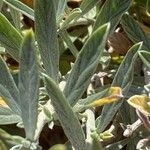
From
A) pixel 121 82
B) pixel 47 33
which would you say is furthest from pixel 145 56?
pixel 47 33

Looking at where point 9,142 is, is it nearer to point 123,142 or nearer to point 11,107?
point 11,107

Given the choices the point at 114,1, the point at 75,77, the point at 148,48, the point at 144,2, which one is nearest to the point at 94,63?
the point at 75,77

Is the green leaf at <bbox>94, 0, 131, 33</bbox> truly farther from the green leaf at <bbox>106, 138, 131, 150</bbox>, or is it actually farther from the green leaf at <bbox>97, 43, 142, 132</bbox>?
the green leaf at <bbox>106, 138, 131, 150</bbox>

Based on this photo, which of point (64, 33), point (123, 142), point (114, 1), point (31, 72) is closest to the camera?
point (31, 72)

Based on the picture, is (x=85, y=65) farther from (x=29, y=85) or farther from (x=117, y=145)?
(x=117, y=145)

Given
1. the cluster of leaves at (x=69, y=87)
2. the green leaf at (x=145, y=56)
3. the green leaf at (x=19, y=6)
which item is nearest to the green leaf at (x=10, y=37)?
the cluster of leaves at (x=69, y=87)

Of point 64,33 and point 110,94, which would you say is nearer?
point 110,94
